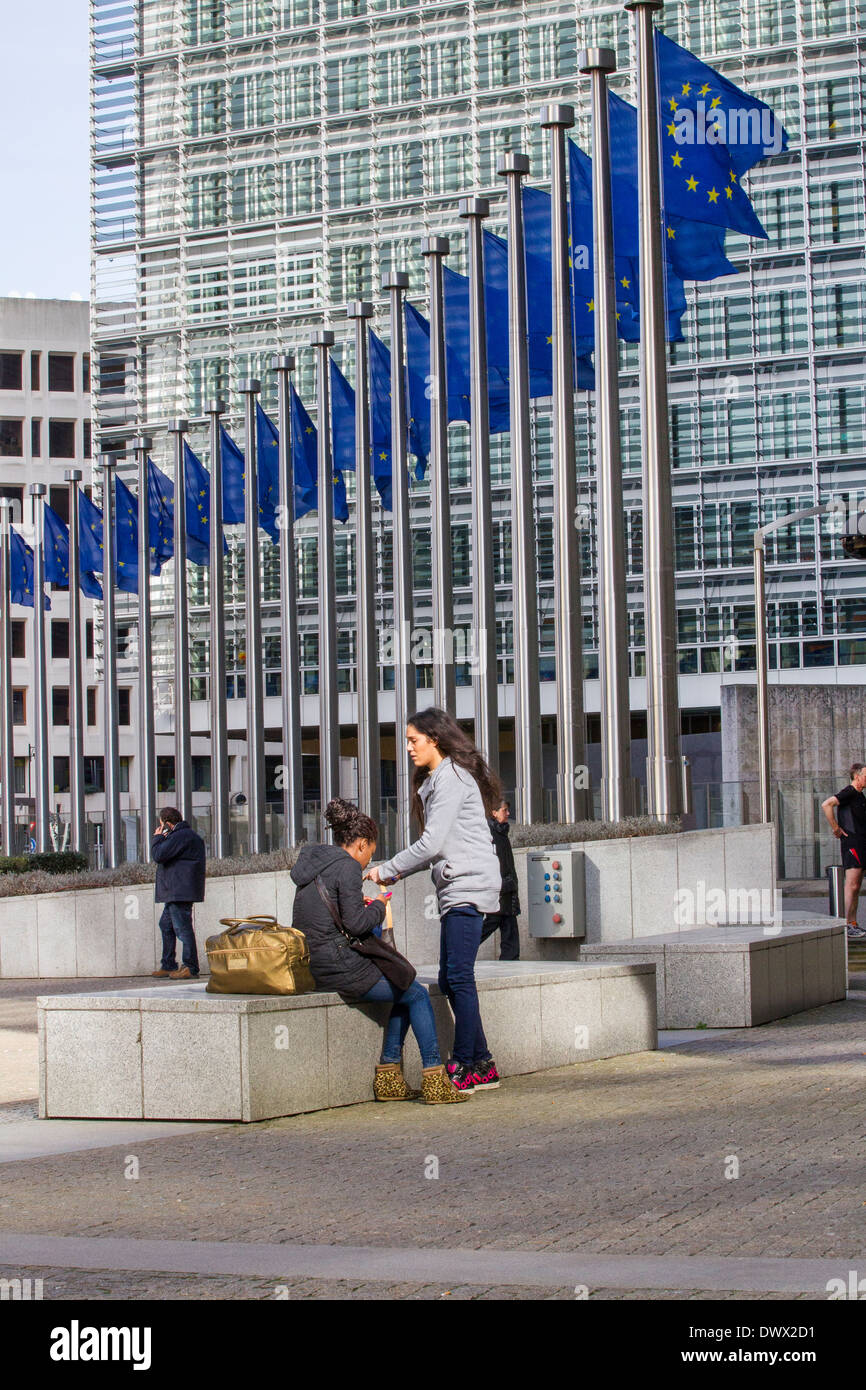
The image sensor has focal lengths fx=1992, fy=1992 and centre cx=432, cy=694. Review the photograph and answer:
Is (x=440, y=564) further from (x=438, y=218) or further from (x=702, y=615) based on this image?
(x=438, y=218)

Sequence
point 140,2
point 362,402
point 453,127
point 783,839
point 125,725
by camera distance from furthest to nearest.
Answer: point 125,725
point 140,2
point 453,127
point 783,839
point 362,402

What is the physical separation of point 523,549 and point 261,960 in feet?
59.4

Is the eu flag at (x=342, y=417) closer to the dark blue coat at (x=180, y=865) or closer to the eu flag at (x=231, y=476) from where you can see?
the eu flag at (x=231, y=476)

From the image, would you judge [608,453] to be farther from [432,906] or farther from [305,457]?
[305,457]

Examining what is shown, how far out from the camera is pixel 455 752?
10305mm

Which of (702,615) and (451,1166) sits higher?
(702,615)

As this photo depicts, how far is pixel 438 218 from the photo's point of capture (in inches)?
2960

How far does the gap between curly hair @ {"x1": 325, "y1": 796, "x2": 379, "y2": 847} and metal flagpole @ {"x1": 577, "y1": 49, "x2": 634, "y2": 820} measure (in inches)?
502

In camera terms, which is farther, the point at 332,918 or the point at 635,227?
the point at 635,227

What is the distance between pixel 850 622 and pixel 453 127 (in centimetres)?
2460

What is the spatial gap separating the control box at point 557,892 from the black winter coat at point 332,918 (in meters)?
9.31

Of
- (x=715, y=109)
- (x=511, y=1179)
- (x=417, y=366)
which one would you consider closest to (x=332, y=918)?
(x=511, y=1179)

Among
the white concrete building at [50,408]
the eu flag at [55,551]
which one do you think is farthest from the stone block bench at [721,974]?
the white concrete building at [50,408]
